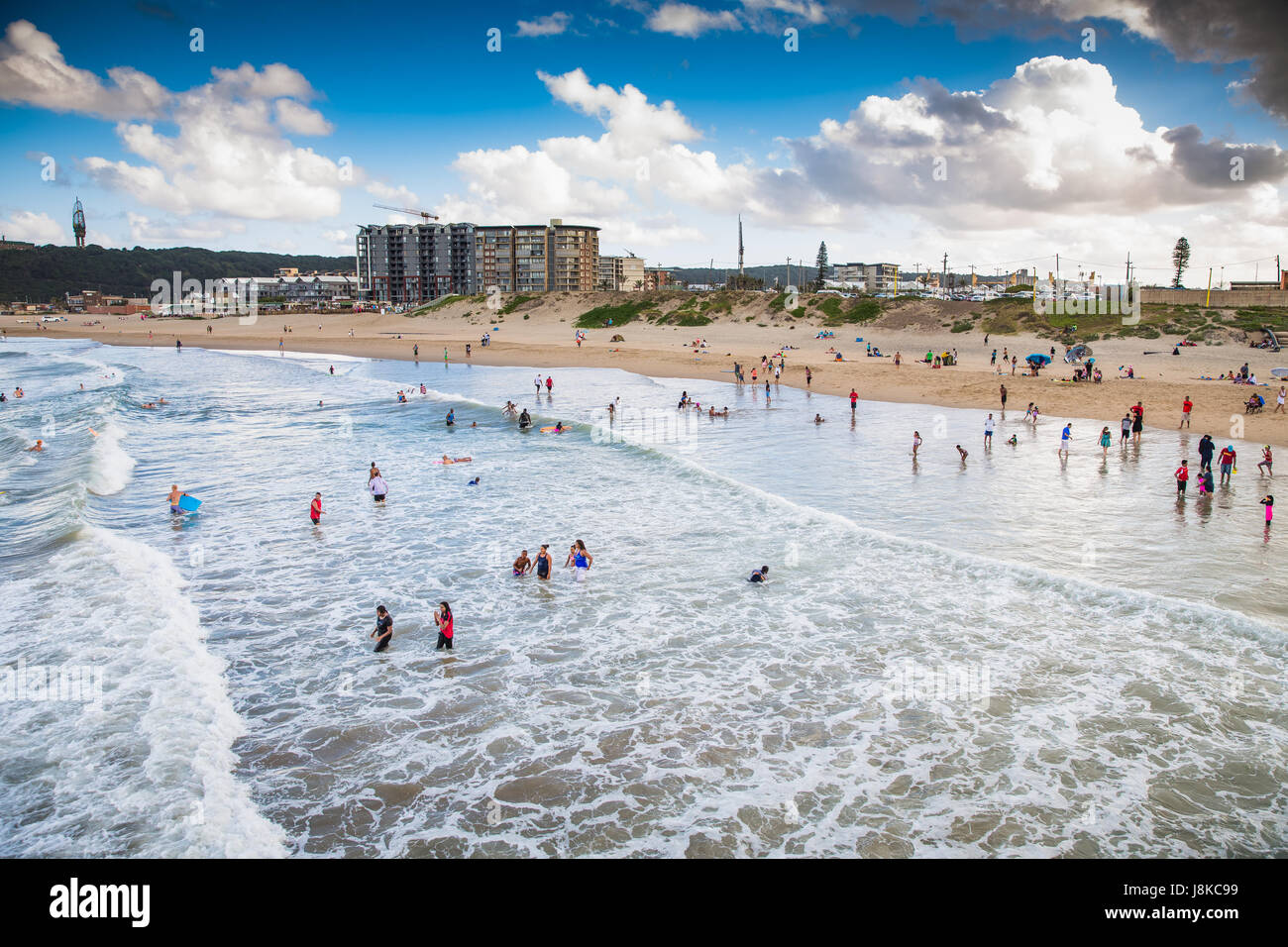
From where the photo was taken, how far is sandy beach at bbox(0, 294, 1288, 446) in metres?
35.2

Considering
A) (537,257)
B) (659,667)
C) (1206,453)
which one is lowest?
(659,667)

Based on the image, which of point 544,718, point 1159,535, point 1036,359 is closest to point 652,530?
point 544,718

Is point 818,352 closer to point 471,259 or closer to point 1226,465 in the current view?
point 1226,465

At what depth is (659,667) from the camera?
11891mm

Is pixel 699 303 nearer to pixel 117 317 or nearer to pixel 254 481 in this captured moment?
pixel 254 481

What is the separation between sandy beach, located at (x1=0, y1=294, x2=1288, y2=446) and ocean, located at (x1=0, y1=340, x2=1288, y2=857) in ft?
40.5

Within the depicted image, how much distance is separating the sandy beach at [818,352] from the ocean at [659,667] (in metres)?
12.3

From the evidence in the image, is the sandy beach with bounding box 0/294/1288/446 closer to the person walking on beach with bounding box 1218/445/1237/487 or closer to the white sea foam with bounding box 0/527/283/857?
the person walking on beach with bounding box 1218/445/1237/487

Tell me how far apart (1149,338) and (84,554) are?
63.3 meters

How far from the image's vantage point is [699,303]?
8919 centimetres

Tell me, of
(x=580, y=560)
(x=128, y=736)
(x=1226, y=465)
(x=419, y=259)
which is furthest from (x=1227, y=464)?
(x=419, y=259)

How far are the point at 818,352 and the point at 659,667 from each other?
53571 mm

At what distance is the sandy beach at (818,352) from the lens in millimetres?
35219

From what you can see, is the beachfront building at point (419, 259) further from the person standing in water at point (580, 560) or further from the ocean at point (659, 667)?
the person standing in water at point (580, 560)
